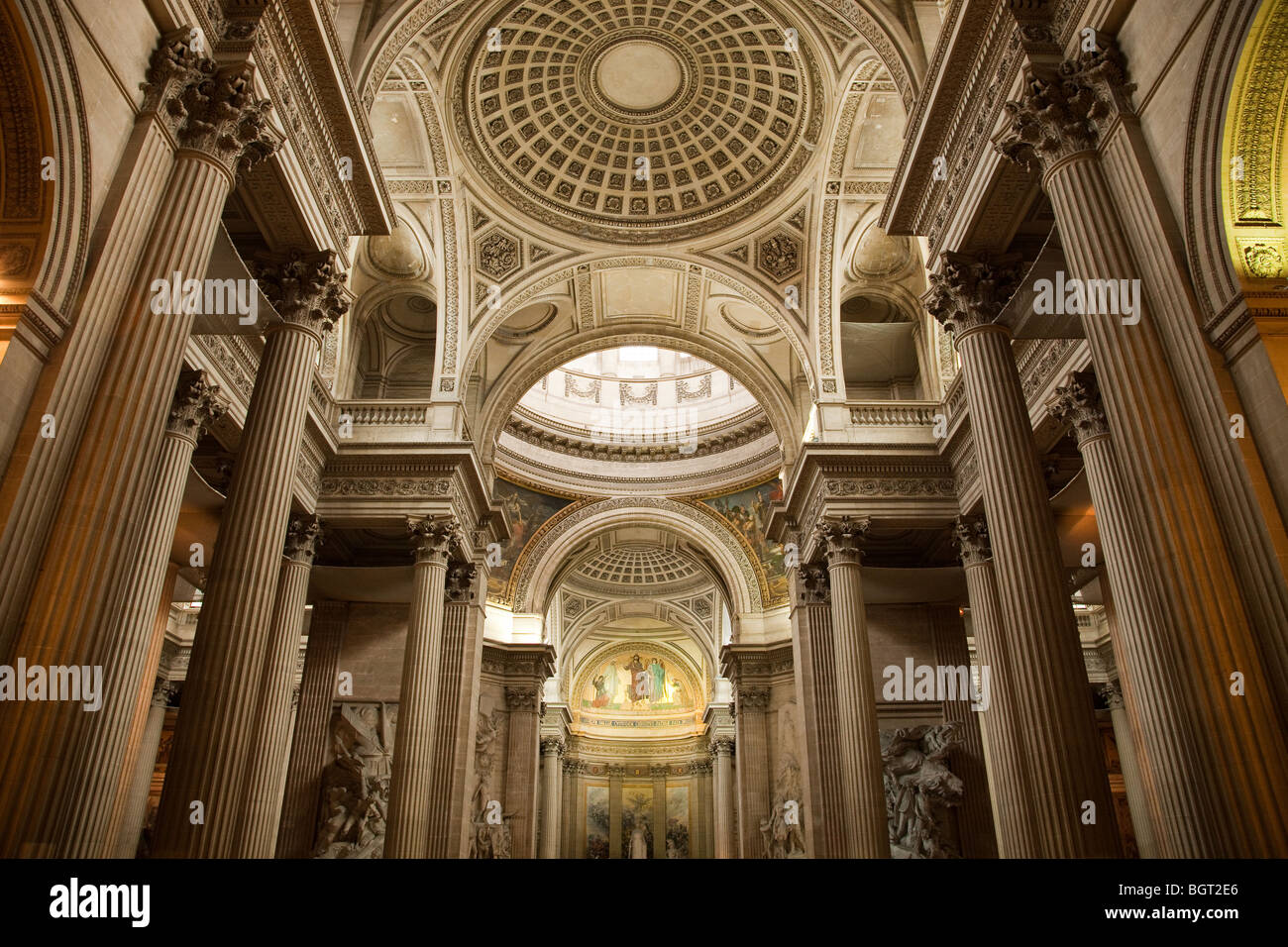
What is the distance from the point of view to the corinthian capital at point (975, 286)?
8.23 m

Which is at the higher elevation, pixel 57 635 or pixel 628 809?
pixel 628 809

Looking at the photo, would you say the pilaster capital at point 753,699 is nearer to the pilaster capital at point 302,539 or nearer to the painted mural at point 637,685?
the pilaster capital at point 302,539

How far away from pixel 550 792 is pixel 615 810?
294 inches

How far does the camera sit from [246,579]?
7145 millimetres

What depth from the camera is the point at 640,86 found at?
1526 centimetres

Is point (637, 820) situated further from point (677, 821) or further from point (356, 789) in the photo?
point (356, 789)

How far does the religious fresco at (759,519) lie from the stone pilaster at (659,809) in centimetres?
1694

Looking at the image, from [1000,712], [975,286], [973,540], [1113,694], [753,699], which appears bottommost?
[1000,712]

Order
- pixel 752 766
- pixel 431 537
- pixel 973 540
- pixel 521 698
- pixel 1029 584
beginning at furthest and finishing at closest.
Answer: pixel 521 698 < pixel 752 766 < pixel 431 537 < pixel 973 540 < pixel 1029 584

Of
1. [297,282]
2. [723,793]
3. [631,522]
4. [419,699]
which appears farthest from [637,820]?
[297,282]
